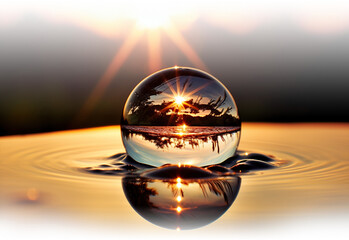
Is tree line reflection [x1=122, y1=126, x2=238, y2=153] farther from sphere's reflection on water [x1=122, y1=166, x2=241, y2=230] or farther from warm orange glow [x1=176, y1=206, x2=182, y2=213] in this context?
warm orange glow [x1=176, y1=206, x2=182, y2=213]

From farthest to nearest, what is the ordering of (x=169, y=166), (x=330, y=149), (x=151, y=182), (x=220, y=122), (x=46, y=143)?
(x=46, y=143) < (x=330, y=149) < (x=220, y=122) < (x=169, y=166) < (x=151, y=182)

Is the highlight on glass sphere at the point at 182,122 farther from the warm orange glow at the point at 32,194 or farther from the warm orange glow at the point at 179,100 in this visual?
the warm orange glow at the point at 32,194

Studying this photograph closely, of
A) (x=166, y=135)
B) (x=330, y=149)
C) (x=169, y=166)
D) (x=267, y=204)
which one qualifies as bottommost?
(x=267, y=204)

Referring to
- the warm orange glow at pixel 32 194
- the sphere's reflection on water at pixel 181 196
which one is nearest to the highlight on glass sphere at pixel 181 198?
the sphere's reflection on water at pixel 181 196

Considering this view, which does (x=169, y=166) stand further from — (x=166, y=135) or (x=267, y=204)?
(x=267, y=204)

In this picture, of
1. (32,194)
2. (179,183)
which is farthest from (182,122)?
(32,194)

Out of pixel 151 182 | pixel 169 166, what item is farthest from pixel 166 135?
pixel 151 182
